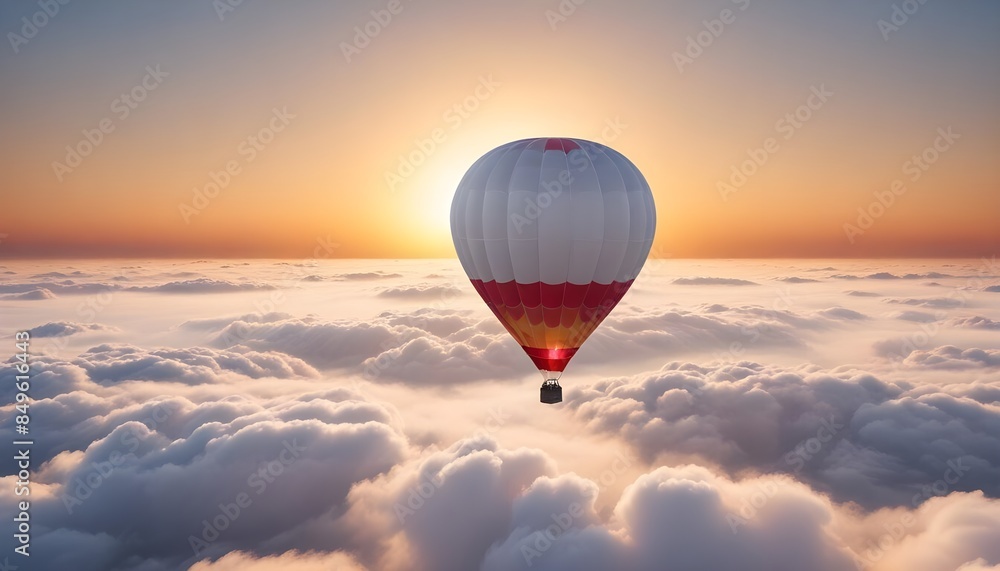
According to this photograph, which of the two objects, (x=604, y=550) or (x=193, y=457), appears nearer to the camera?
(x=604, y=550)

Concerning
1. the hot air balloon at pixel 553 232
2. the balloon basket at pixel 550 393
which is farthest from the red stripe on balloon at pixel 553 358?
the balloon basket at pixel 550 393

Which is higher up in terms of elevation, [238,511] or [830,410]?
[830,410]

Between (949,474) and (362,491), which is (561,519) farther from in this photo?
(949,474)

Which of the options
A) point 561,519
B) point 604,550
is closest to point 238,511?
point 561,519

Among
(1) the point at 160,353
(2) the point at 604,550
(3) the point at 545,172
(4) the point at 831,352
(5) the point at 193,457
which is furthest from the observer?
(4) the point at 831,352

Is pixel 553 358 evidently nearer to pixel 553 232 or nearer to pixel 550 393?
pixel 550 393

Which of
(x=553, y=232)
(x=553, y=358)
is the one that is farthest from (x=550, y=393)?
(x=553, y=232)

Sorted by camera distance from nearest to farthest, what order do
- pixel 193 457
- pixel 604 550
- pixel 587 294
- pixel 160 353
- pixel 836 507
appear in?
pixel 587 294, pixel 604 550, pixel 193 457, pixel 836 507, pixel 160 353

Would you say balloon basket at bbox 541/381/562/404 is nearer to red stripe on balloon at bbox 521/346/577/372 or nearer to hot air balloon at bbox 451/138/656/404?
hot air balloon at bbox 451/138/656/404

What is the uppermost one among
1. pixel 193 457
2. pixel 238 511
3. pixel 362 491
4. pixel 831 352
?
pixel 831 352

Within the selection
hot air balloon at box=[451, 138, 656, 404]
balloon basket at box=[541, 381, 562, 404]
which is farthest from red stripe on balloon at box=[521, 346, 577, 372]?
balloon basket at box=[541, 381, 562, 404]
